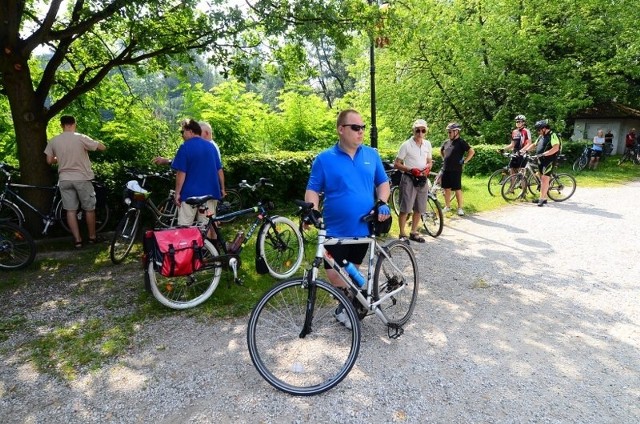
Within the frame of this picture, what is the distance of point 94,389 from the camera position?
2904mm

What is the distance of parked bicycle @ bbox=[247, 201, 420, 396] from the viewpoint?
9.05ft

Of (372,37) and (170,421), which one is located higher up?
(372,37)

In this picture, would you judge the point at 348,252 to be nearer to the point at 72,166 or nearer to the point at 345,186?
the point at 345,186

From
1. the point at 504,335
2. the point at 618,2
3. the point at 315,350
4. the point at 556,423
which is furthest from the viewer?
the point at 618,2

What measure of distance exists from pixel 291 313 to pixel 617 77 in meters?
22.3

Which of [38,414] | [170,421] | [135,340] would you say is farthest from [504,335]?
[38,414]

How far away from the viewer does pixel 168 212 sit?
21.8 ft

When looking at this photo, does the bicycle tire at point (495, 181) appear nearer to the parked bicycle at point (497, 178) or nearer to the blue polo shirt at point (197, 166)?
the parked bicycle at point (497, 178)

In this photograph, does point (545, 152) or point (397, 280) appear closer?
point (397, 280)

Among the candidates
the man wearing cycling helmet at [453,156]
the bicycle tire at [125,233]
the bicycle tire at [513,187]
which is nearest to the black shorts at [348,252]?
the bicycle tire at [125,233]

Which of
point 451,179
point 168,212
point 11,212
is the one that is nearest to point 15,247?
point 11,212

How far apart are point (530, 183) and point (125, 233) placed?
905cm

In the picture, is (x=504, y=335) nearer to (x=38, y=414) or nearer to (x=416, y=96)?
(x=38, y=414)

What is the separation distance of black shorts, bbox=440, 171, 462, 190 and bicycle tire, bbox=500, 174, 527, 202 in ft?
8.31
